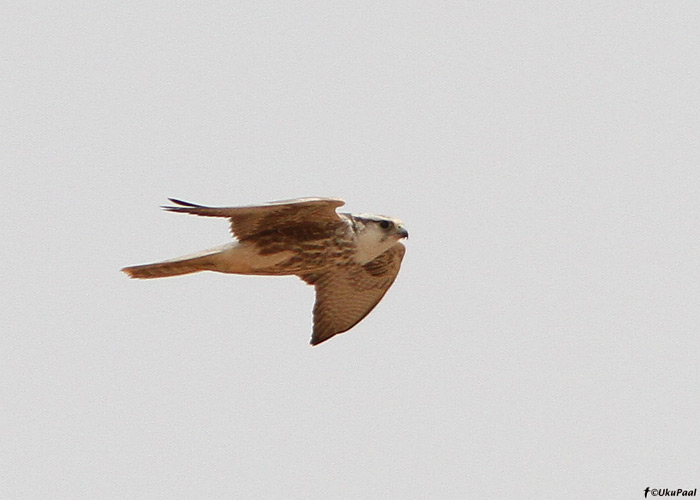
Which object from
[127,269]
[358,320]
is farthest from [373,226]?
[127,269]

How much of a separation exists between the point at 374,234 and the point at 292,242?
2.72ft

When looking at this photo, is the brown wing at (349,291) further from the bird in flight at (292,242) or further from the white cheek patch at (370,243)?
the white cheek patch at (370,243)

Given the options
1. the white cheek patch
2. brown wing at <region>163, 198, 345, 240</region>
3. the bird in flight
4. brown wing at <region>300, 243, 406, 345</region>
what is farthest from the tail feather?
brown wing at <region>300, 243, 406, 345</region>

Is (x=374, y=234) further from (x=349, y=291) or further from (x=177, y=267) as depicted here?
(x=177, y=267)

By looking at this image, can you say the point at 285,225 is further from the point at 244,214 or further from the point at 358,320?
the point at 358,320

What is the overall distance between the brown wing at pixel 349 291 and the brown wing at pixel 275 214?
1.23 metres

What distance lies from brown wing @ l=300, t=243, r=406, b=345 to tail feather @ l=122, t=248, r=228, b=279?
4.96ft

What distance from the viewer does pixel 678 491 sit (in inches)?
382

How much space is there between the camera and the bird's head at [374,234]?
9500mm

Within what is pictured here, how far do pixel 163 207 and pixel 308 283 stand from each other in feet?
8.71

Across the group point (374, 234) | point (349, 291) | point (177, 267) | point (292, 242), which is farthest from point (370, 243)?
point (177, 267)

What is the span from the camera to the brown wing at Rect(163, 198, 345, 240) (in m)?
8.47

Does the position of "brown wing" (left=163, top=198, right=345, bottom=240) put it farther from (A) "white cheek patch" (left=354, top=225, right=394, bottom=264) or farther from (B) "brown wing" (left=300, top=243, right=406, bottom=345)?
(B) "brown wing" (left=300, top=243, right=406, bottom=345)

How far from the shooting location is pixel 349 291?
10.5m
